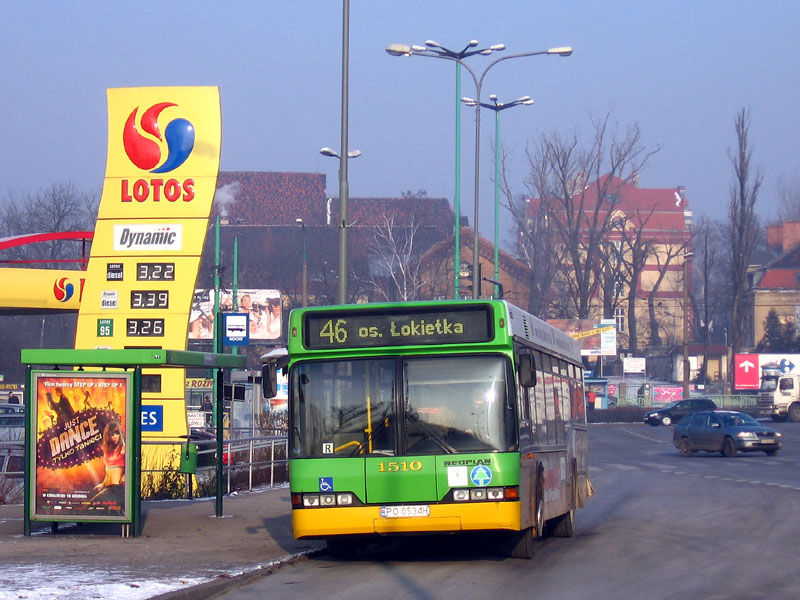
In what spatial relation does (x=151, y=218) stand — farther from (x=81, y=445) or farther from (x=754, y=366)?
(x=754, y=366)

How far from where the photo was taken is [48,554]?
11742 mm

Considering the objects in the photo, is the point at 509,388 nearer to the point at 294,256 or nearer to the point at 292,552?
the point at 292,552

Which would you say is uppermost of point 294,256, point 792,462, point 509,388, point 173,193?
point 294,256

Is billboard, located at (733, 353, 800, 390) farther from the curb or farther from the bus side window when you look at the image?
the curb

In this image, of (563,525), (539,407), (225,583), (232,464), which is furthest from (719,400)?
(225,583)

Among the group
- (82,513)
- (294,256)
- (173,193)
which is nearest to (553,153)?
(294,256)

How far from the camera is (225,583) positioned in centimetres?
996

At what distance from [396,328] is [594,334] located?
198 ft

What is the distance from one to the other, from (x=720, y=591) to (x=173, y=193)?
14.7 m

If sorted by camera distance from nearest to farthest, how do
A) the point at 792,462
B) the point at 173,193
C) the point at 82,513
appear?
the point at 82,513 < the point at 173,193 < the point at 792,462

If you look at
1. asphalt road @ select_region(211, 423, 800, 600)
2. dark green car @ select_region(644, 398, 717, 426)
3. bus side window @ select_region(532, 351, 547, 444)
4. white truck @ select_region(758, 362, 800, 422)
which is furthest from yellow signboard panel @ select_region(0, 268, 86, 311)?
white truck @ select_region(758, 362, 800, 422)

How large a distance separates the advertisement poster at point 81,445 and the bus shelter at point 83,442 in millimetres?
12

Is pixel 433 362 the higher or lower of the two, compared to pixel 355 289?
lower

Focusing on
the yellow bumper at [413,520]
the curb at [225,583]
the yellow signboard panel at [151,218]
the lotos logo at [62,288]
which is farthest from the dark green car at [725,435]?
the yellow bumper at [413,520]
